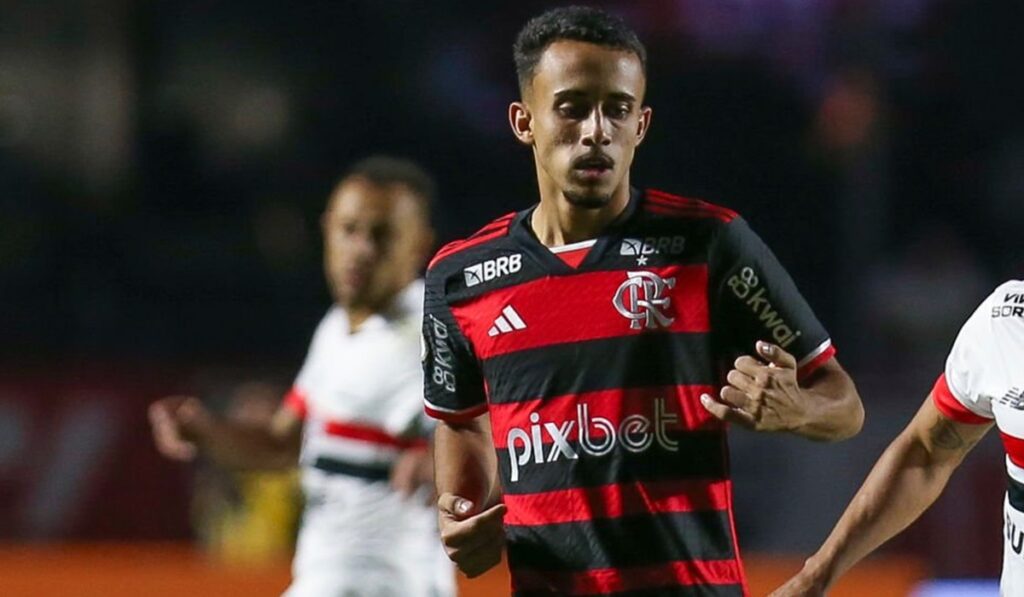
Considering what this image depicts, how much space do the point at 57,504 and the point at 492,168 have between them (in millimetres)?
3637

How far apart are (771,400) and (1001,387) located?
0.64 m

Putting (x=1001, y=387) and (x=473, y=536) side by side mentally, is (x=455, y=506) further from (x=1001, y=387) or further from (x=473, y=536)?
(x=1001, y=387)

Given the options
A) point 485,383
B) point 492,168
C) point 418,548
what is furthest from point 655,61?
point 485,383

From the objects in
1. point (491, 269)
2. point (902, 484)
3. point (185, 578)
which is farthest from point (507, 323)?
point (185, 578)

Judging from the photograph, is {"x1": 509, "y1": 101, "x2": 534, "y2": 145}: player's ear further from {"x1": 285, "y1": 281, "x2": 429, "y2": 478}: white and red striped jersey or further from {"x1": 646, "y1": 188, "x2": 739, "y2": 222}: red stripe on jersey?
{"x1": 285, "y1": 281, "x2": 429, "y2": 478}: white and red striped jersey

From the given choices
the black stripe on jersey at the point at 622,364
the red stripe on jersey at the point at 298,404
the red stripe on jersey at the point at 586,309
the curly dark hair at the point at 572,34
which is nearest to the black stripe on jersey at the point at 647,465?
the black stripe on jersey at the point at 622,364

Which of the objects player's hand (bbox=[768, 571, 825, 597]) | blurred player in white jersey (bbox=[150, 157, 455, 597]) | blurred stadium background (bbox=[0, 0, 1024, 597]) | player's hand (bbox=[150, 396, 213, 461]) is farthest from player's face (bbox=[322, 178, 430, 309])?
blurred stadium background (bbox=[0, 0, 1024, 597])

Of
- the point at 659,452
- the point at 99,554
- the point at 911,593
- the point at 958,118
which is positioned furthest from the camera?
the point at 958,118

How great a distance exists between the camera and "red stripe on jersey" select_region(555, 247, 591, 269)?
11.4 feet

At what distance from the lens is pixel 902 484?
369cm

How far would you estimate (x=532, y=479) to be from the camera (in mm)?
3434

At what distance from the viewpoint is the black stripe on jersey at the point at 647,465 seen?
3.34 m

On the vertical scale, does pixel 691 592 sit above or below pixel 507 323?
below

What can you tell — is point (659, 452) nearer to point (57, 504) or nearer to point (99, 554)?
point (99, 554)
